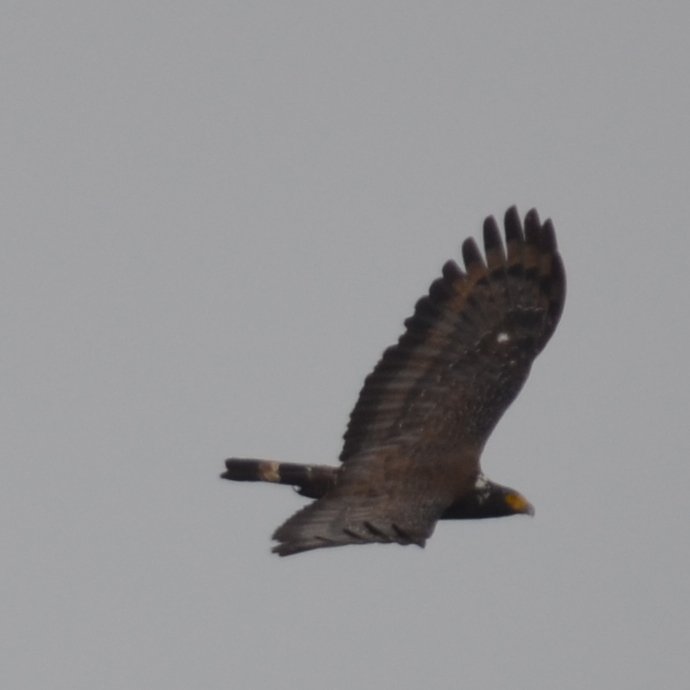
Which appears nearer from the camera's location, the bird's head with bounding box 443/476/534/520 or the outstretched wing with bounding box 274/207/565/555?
the outstretched wing with bounding box 274/207/565/555

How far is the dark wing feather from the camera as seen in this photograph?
49.6ft

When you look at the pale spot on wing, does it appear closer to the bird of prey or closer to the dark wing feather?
the bird of prey

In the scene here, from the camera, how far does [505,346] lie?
15.4 meters

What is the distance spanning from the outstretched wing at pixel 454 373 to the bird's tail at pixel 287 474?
0.17m

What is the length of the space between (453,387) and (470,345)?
13.9 inches

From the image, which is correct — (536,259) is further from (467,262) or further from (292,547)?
(292,547)

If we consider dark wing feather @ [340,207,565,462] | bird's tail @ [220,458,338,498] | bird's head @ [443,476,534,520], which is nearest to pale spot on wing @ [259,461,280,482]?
bird's tail @ [220,458,338,498]

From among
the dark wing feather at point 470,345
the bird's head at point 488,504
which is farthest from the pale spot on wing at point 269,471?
the bird's head at point 488,504

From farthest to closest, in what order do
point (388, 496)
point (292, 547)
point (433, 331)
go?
point (433, 331) → point (388, 496) → point (292, 547)

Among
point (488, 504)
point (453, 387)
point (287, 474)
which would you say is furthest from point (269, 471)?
point (488, 504)

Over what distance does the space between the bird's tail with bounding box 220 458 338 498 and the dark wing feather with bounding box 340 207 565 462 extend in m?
0.21

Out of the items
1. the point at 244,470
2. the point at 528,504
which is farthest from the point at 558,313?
the point at 244,470

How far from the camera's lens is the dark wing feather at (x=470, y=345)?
15.1 m

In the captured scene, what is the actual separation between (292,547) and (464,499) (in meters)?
2.25
